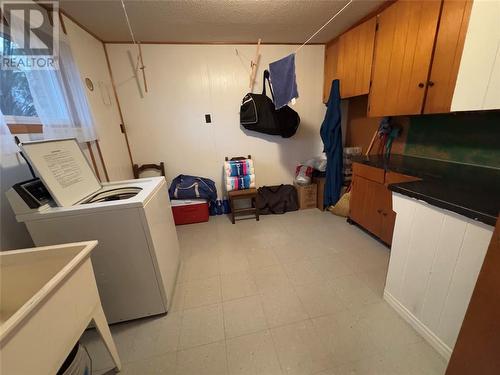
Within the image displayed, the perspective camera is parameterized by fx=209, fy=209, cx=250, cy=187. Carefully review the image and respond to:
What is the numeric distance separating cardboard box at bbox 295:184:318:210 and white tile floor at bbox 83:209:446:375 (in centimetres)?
93

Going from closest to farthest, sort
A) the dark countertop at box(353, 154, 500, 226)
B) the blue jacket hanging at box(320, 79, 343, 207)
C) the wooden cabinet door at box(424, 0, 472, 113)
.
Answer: the dark countertop at box(353, 154, 500, 226)
the wooden cabinet door at box(424, 0, 472, 113)
the blue jacket hanging at box(320, 79, 343, 207)

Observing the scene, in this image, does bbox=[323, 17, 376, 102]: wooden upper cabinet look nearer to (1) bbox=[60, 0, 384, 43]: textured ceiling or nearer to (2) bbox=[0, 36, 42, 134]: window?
(1) bbox=[60, 0, 384, 43]: textured ceiling

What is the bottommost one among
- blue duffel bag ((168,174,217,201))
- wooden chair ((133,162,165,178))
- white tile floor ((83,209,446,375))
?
white tile floor ((83,209,446,375))

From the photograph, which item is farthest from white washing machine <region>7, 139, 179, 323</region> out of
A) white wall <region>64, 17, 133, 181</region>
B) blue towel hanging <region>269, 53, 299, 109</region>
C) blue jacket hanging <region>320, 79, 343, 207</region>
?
blue jacket hanging <region>320, 79, 343, 207</region>

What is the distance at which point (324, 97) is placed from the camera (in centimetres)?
298

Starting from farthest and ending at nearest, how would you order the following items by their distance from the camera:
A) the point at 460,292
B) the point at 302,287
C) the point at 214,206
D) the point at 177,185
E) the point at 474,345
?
the point at 214,206 → the point at 177,185 → the point at 302,287 → the point at 460,292 → the point at 474,345

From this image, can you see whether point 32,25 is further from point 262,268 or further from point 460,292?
point 460,292

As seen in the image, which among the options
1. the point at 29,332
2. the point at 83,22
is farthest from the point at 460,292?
the point at 83,22

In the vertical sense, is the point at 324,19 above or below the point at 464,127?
above

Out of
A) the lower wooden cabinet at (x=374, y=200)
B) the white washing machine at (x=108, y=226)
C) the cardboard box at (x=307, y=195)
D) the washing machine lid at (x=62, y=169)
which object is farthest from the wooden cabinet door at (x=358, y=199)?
the washing machine lid at (x=62, y=169)

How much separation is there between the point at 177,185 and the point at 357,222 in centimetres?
230

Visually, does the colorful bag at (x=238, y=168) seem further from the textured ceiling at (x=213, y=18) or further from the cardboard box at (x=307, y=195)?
the textured ceiling at (x=213, y=18)

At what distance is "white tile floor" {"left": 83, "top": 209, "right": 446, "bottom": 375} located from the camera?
1.15 metres

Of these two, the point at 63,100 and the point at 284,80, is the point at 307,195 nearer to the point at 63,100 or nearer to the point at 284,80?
the point at 284,80
